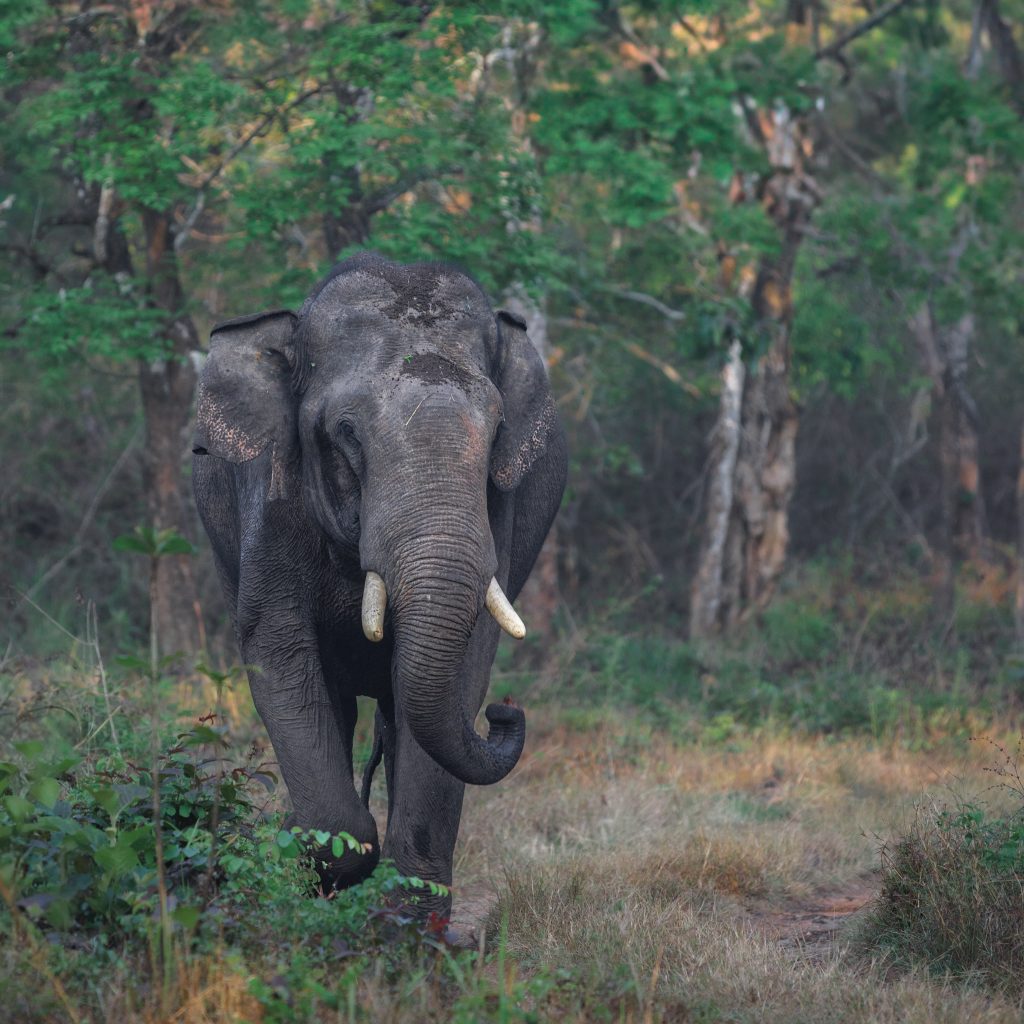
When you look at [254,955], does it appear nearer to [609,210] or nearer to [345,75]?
[345,75]

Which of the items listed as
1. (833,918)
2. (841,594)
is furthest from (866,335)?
(833,918)

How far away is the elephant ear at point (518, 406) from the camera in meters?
6.54

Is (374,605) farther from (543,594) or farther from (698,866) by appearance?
(543,594)

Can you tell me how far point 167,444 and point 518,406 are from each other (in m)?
8.25

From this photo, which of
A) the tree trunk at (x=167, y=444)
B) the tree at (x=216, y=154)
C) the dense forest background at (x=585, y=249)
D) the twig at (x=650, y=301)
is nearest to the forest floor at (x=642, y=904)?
the dense forest background at (x=585, y=249)

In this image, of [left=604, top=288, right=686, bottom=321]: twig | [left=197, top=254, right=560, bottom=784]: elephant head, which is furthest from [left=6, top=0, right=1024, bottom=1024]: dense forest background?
[left=197, top=254, right=560, bottom=784]: elephant head

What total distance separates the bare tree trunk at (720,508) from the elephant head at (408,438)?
11.9 m

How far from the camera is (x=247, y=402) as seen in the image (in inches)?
259

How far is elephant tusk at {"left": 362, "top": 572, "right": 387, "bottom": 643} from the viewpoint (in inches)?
233

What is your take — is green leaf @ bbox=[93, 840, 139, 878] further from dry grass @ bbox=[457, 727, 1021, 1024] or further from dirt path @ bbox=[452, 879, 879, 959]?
dirt path @ bbox=[452, 879, 879, 959]

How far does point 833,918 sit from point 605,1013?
2.94 metres

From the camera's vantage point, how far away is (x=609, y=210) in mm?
14766

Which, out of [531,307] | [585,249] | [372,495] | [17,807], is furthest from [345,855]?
[585,249]

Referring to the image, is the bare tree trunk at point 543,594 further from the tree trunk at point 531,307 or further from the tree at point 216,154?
the tree at point 216,154
